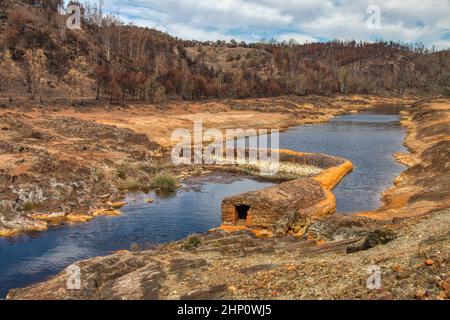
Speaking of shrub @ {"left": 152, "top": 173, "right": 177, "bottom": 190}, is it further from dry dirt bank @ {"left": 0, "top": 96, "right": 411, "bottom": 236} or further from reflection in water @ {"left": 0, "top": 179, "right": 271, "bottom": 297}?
reflection in water @ {"left": 0, "top": 179, "right": 271, "bottom": 297}

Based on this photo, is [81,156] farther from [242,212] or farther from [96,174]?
[242,212]

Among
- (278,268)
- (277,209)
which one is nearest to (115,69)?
(277,209)

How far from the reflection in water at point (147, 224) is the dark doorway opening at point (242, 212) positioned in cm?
169

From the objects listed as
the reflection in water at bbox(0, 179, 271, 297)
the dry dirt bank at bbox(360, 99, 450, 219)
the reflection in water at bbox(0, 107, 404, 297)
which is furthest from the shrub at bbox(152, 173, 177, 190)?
the dry dirt bank at bbox(360, 99, 450, 219)

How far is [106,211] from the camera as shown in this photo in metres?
32.1

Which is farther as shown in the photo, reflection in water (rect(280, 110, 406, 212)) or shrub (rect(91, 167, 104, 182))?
shrub (rect(91, 167, 104, 182))

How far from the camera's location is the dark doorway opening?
1105 inches

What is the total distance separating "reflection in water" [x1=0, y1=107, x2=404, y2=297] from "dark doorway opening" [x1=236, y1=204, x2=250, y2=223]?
169 centimetres

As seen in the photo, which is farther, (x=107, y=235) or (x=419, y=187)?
(x=419, y=187)

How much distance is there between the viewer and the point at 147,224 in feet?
96.3

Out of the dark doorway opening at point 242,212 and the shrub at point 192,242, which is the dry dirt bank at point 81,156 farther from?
the shrub at point 192,242

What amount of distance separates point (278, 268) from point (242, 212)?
1310 centimetres
